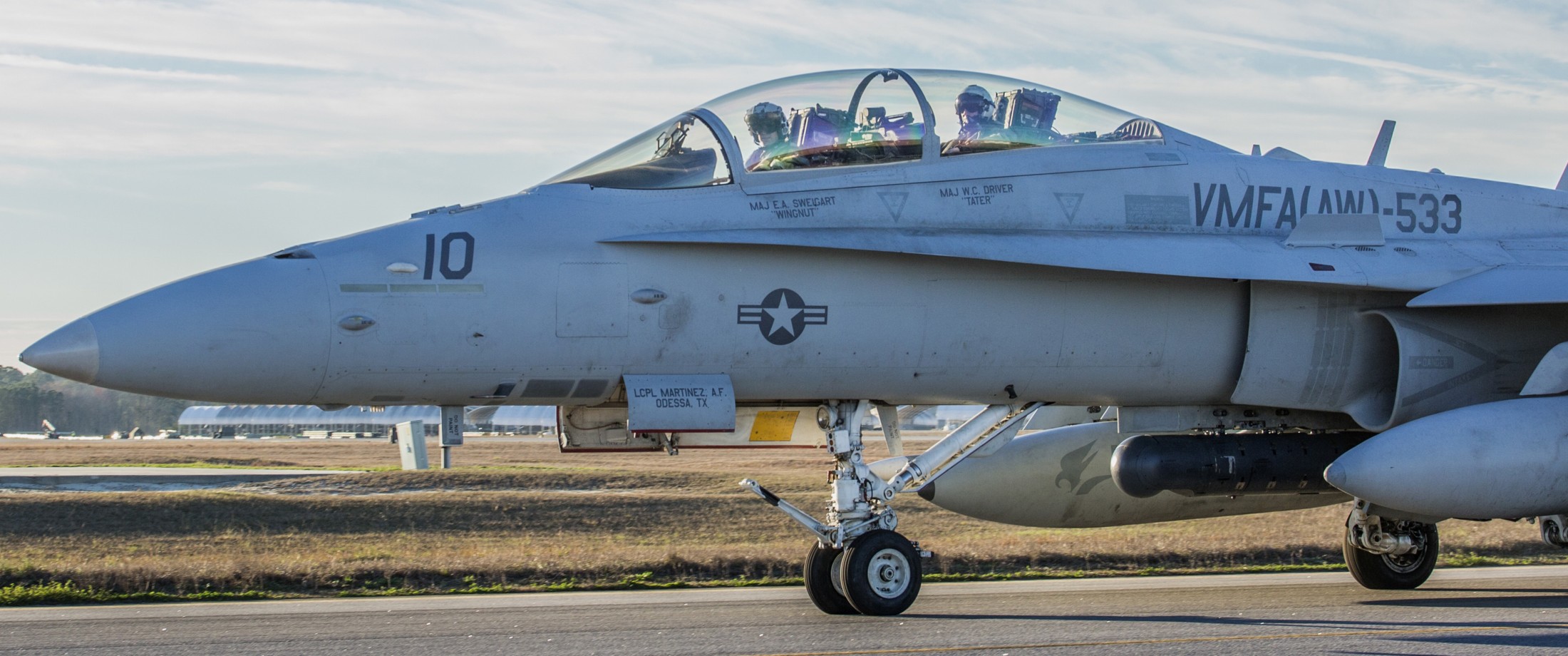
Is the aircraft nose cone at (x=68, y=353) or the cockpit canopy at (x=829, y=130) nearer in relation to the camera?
the aircraft nose cone at (x=68, y=353)

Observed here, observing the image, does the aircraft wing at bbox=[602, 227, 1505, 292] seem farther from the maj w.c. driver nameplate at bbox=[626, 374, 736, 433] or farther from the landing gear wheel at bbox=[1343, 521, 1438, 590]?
the landing gear wheel at bbox=[1343, 521, 1438, 590]

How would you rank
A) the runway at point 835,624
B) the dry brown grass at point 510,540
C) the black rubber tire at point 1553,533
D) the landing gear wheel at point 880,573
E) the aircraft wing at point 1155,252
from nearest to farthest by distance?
1. the runway at point 835,624
2. the aircraft wing at point 1155,252
3. the landing gear wheel at point 880,573
4. the black rubber tire at point 1553,533
5. the dry brown grass at point 510,540

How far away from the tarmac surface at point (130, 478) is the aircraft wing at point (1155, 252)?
26.2m

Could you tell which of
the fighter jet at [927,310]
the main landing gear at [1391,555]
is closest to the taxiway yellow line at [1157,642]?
the fighter jet at [927,310]

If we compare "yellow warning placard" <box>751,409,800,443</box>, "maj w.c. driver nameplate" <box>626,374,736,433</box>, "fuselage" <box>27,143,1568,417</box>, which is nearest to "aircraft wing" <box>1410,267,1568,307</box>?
"fuselage" <box>27,143,1568,417</box>

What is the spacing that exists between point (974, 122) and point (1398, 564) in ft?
17.7

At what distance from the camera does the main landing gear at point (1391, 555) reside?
37.7 ft

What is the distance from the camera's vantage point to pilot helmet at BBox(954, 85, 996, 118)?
9.58 metres

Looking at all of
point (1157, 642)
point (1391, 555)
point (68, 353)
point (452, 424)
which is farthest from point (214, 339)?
point (1391, 555)

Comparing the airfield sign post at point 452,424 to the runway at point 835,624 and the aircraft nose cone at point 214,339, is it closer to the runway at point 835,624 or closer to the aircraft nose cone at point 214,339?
the aircraft nose cone at point 214,339

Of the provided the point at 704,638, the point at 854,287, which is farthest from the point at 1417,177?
the point at 704,638

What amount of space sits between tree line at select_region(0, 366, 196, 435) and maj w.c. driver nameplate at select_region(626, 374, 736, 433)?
10394 centimetres

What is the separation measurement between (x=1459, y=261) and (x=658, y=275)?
5.70 metres

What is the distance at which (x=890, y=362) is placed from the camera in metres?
9.25
